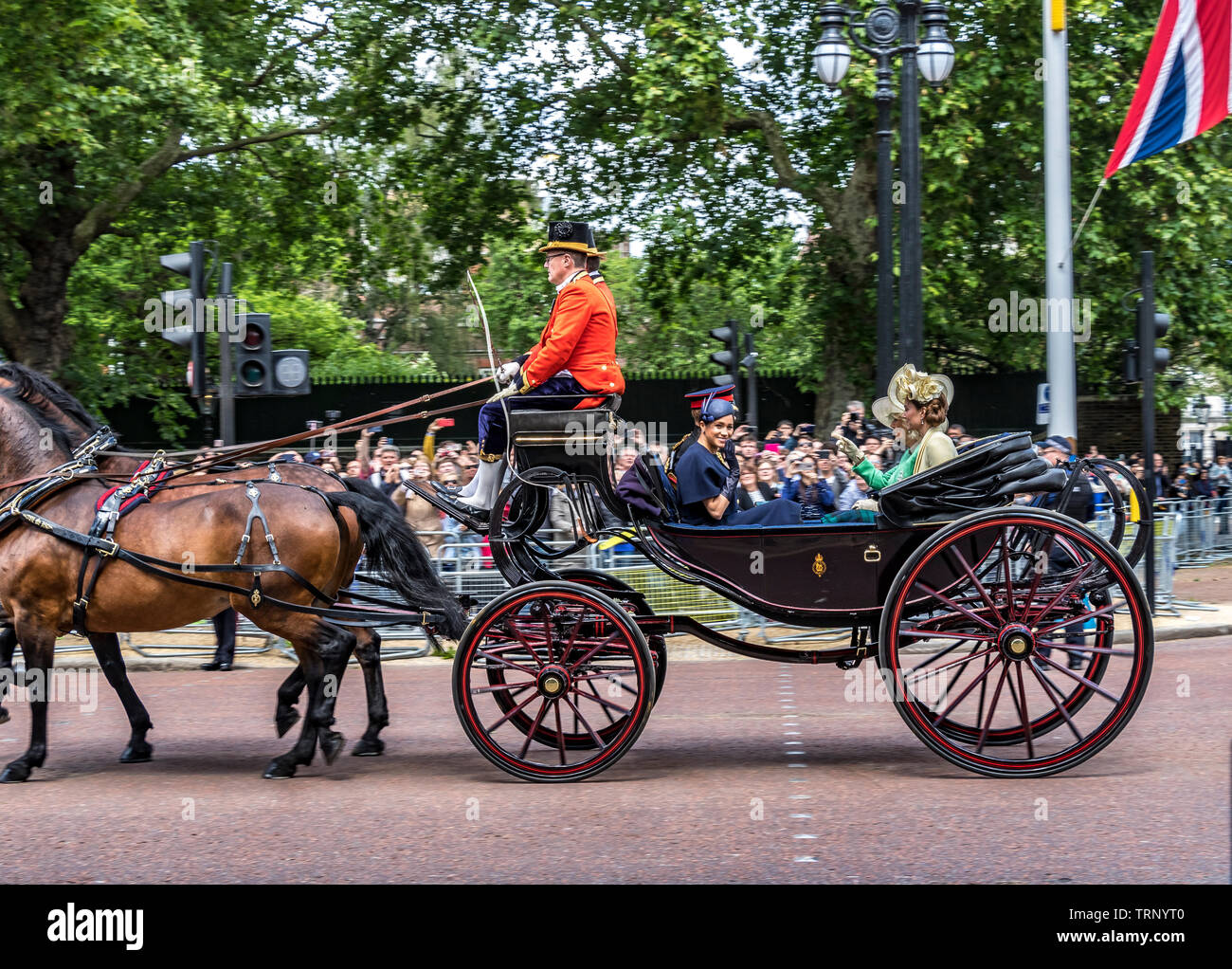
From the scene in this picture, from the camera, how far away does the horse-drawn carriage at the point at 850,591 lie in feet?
19.9

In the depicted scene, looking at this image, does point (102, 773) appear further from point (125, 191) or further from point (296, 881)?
point (125, 191)

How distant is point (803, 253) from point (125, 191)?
10357mm

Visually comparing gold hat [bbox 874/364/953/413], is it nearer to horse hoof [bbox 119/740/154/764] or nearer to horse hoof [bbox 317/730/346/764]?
horse hoof [bbox 317/730/346/764]

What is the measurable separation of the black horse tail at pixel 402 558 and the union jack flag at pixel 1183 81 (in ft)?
31.2

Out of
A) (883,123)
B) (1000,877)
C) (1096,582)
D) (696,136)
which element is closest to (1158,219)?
(696,136)

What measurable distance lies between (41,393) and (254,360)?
138 inches

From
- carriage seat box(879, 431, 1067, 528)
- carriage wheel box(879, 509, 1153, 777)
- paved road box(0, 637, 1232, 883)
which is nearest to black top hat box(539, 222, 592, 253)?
carriage seat box(879, 431, 1067, 528)

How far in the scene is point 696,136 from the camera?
63.2 feet

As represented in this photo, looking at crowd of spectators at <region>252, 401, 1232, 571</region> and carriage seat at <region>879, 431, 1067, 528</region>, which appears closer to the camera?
carriage seat at <region>879, 431, 1067, 528</region>

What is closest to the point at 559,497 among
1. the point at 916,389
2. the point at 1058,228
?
the point at 916,389

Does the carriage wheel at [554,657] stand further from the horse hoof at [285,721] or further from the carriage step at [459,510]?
the horse hoof at [285,721]

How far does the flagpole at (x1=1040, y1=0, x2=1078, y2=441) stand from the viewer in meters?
14.1

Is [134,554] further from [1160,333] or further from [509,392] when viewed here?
[1160,333]

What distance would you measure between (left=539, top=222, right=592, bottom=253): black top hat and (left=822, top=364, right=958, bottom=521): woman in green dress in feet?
5.39
